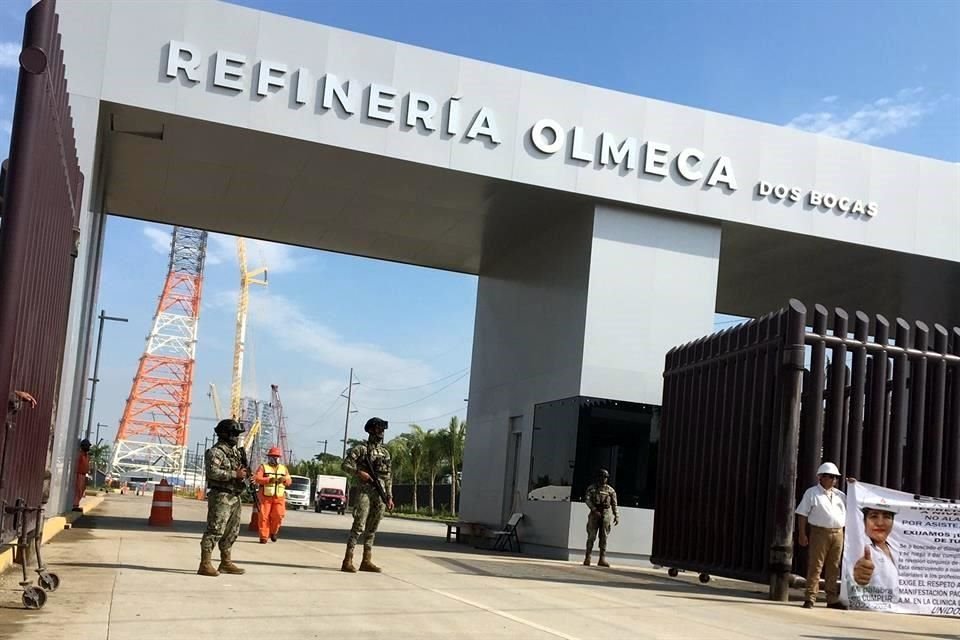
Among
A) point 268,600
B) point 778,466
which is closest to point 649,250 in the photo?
point 778,466

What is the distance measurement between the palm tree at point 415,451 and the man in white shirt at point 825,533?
53381 mm

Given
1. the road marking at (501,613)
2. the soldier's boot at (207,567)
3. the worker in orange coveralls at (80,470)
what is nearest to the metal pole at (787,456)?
the road marking at (501,613)

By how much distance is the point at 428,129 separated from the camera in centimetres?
1795

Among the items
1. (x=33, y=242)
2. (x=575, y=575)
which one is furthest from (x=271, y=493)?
(x=33, y=242)

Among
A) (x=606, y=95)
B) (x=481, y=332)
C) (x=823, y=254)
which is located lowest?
(x=481, y=332)

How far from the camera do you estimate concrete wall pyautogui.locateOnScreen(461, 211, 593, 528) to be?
65.4 ft

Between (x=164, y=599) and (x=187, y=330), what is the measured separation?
12310cm

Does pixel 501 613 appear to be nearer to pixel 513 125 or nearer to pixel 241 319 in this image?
pixel 513 125

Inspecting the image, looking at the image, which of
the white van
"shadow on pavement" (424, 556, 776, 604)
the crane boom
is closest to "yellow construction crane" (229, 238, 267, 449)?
the crane boom

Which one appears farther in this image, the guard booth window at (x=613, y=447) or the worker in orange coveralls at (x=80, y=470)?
the worker in orange coveralls at (x=80, y=470)

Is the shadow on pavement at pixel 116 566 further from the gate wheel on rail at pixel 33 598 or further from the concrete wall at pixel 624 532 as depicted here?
the concrete wall at pixel 624 532

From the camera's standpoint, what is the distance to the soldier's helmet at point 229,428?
11.0m

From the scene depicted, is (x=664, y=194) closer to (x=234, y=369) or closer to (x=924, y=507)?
(x=924, y=507)

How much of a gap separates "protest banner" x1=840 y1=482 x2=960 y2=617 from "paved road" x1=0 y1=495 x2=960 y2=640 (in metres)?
0.26
